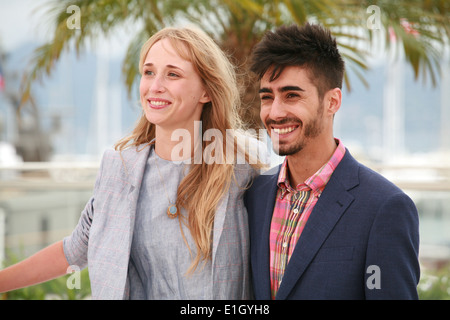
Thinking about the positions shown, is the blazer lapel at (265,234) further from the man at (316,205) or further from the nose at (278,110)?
the nose at (278,110)

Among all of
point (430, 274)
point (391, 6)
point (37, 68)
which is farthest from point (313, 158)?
point (37, 68)

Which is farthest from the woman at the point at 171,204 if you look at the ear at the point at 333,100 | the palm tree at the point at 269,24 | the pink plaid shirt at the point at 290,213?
the palm tree at the point at 269,24

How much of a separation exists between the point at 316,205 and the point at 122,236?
2.19 ft

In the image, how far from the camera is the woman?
1.68 m

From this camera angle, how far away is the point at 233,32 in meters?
4.21

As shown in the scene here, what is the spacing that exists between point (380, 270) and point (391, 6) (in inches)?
134

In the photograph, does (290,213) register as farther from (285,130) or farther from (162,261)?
(162,261)

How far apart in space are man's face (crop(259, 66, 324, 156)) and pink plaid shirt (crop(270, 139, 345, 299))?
0.12 metres

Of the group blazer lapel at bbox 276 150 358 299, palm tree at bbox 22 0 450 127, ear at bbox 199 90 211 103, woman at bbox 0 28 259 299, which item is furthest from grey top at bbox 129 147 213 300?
palm tree at bbox 22 0 450 127

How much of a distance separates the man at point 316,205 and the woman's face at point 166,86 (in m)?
0.26

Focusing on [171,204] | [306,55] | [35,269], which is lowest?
[35,269]

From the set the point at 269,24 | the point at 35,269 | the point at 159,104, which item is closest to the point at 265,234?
the point at 159,104

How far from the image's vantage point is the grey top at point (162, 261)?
168 centimetres

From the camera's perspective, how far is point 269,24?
409 cm
